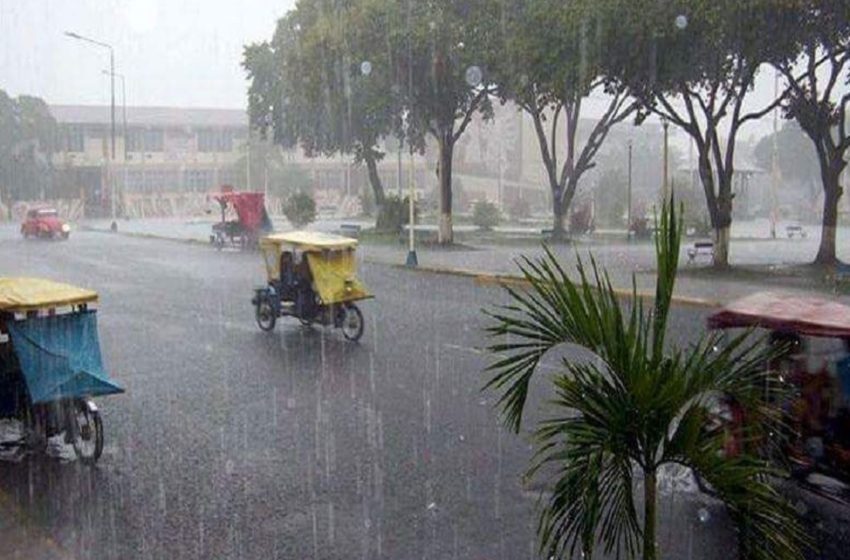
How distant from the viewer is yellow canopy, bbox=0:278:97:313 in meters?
8.32

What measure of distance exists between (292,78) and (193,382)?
32.7 m

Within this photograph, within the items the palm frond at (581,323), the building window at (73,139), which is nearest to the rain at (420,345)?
the palm frond at (581,323)

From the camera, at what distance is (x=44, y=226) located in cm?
4350

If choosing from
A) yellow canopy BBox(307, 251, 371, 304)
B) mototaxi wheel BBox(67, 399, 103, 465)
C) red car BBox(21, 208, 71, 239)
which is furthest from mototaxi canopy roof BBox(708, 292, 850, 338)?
red car BBox(21, 208, 71, 239)

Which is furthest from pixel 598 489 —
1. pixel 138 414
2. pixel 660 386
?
pixel 138 414

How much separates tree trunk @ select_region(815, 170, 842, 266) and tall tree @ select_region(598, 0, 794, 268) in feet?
7.93

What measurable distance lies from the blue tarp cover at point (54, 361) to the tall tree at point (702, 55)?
17041mm

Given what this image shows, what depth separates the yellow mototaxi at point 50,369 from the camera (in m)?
8.37

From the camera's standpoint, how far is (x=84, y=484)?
7.86 metres

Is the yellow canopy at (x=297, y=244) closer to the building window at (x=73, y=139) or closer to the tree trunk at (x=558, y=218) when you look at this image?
the tree trunk at (x=558, y=218)

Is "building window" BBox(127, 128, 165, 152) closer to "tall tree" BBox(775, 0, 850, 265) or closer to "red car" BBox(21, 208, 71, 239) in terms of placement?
"red car" BBox(21, 208, 71, 239)

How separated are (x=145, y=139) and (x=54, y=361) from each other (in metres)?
72.7

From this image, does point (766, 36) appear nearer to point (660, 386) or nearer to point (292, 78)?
point (660, 386)

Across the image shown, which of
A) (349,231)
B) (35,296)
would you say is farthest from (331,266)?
(349,231)
